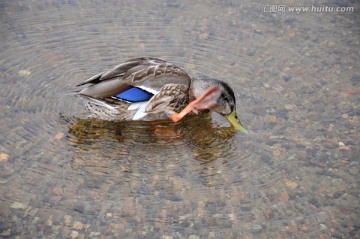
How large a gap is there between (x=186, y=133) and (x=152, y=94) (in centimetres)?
56

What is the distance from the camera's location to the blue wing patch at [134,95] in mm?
5574

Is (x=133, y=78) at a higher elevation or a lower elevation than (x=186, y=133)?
higher

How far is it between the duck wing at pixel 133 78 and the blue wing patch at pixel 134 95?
1.2 inches

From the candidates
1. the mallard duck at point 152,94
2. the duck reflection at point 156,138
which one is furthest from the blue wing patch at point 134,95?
the duck reflection at point 156,138

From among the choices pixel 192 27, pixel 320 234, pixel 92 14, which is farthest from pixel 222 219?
pixel 92 14

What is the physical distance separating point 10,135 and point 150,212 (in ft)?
5.88

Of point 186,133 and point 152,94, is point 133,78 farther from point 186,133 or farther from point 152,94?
point 186,133

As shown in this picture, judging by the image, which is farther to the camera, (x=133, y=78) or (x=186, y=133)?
(x=186, y=133)

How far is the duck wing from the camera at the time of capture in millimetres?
5520

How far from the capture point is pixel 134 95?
5.62 meters

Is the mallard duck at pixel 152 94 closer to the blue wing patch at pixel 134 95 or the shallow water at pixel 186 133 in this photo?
the blue wing patch at pixel 134 95

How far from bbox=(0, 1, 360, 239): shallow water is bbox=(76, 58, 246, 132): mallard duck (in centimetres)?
16

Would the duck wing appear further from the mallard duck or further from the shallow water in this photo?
the shallow water

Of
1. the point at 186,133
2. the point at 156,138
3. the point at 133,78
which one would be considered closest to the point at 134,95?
the point at 133,78
